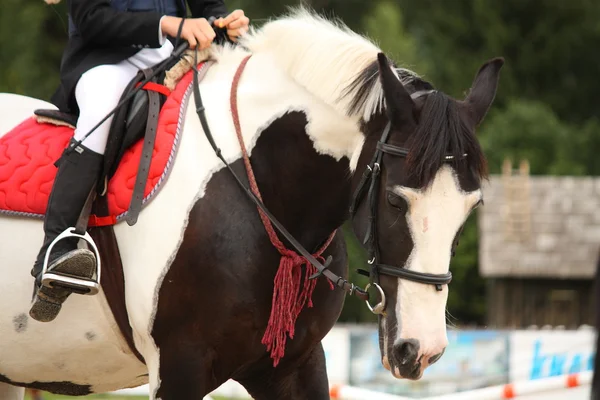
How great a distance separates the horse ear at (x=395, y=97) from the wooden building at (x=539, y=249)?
24764mm

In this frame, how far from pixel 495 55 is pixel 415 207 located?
3794cm

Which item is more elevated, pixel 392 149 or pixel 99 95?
pixel 99 95

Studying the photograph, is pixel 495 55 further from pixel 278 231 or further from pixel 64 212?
pixel 64 212

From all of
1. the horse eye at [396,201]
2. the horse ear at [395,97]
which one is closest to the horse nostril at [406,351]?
the horse eye at [396,201]

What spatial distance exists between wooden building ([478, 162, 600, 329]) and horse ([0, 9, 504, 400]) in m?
24.3

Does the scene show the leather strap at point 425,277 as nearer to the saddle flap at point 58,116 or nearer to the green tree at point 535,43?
the saddle flap at point 58,116

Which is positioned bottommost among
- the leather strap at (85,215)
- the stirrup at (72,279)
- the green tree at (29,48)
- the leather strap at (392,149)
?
the stirrup at (72,279)

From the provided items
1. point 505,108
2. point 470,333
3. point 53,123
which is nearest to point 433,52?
point 505,108

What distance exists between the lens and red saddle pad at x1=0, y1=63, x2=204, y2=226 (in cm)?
447

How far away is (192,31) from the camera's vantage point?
185 inches

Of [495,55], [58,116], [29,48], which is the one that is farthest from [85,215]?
[495,55]

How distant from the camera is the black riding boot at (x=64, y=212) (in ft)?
14.5

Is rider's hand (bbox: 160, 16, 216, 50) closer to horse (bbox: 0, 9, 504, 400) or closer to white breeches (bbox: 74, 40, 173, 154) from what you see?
horse (bbox: 0, 9, 504, 400)

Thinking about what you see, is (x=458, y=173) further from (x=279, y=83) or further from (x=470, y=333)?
(x=470, y=333)
